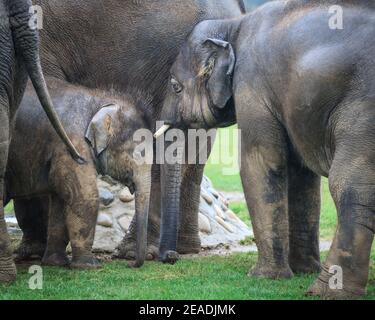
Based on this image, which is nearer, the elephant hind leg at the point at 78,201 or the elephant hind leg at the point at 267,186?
the elephant hind leg at the point at 267,186

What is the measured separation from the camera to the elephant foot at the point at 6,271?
29.2ft

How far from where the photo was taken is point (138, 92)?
10.9 m

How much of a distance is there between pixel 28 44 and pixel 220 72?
5.64 ft

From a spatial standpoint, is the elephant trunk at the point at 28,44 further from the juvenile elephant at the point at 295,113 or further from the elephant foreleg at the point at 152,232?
the elephant foreleg at the point at 152,232

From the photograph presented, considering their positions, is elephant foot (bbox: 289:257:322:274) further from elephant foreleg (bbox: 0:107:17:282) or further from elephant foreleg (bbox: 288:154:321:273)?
elephant foreleg (bbox: 0:107:17:282)

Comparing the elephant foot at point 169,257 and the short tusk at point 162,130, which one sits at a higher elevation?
the short tusk at point 162,130

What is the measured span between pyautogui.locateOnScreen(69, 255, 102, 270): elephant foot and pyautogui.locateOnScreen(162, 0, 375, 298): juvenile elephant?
1438 mm

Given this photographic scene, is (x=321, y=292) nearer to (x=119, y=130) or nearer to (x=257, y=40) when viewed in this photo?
(x=257, y=40)

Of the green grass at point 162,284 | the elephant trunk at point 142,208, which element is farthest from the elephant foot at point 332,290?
the elephant trunk at point 142,208

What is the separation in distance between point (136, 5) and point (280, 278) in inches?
117

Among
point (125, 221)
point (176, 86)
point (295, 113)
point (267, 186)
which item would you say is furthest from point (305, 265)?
point (125, 221)

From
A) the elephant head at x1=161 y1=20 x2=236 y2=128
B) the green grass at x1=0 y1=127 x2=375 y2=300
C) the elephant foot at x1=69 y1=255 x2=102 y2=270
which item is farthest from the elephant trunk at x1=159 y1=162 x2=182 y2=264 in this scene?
the elephant foot at x1=69 y1=255 x2=102 y2=270

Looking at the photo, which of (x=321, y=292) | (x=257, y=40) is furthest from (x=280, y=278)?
(x=257, y=40)
